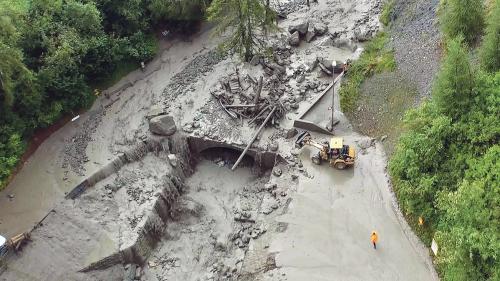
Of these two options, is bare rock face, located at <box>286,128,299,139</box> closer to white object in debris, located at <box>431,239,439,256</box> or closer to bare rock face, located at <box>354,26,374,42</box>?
white object in debris, located at <box>431,239,439,256</box>

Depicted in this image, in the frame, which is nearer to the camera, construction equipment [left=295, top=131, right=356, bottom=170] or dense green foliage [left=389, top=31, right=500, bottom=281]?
dense green foliage [left=389, top=31, right=500, bottom=281]

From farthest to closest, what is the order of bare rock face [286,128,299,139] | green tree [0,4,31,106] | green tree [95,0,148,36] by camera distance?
green tree [95,0,148,36] < bare rock face [286,128,299,139] < green tree [0,4,31,106]

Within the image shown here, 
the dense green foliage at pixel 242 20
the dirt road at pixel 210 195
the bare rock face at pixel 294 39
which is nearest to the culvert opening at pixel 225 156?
the dirt road at pixel 210 195

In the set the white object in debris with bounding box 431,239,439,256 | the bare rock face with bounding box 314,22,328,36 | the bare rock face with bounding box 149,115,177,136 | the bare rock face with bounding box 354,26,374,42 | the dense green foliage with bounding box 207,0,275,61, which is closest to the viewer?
the white object in debris with bounding box 431,239,439,256

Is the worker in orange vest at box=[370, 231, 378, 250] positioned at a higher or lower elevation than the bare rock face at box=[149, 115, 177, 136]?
lower

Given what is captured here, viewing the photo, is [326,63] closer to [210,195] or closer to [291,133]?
[291,133]

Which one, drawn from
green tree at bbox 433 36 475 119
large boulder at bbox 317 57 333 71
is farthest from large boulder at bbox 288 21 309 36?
green tree at bbox 433 36 475 119

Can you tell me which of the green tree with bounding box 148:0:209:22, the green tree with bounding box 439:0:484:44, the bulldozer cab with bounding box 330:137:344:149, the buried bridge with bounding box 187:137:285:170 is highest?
the green tree with bounding box 439:0:484:44

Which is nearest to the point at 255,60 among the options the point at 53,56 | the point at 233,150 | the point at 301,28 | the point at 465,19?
the point at 301,28
